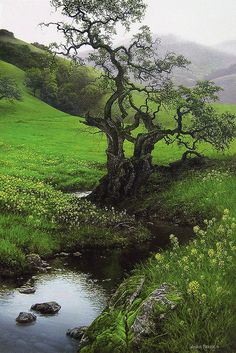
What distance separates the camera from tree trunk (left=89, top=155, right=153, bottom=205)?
3077cm

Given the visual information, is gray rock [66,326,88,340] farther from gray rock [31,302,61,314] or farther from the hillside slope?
the hillside slope

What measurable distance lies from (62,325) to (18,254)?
531 centimetres

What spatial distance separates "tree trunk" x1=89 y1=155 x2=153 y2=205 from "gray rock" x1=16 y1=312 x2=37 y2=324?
59.0 ft

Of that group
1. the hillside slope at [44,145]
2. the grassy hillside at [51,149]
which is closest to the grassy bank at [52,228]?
the grassy hillside at [51,149]

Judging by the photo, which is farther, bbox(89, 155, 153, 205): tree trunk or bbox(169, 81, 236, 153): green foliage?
bbox(169, 81, 236, 153): green foliage

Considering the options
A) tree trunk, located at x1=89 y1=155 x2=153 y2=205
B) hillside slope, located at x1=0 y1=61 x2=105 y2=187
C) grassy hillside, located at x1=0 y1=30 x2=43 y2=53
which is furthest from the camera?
grassy hillside, located at x1=0 y1=30 x2=43 y2=53

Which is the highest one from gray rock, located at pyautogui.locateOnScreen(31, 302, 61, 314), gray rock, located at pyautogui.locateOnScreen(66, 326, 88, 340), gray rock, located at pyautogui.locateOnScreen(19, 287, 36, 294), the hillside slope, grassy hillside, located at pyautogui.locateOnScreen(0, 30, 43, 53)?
grassy hillside, located at pyautogui.locateOnScreen(0, 30, 43, 53)

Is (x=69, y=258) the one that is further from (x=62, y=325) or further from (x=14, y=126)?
(x=14, y=126)

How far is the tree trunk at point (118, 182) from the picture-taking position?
3077cm

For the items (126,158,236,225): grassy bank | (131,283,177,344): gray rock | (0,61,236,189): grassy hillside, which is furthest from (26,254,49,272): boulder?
(0,61,236,189): grassy hillside

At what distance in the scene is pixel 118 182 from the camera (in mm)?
30891

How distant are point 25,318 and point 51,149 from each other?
145ft

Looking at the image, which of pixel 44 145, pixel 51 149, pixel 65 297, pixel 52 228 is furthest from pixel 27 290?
pixel 44 145

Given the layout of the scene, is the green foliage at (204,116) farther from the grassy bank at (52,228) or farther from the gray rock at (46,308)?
the gray rock at (46,308)
